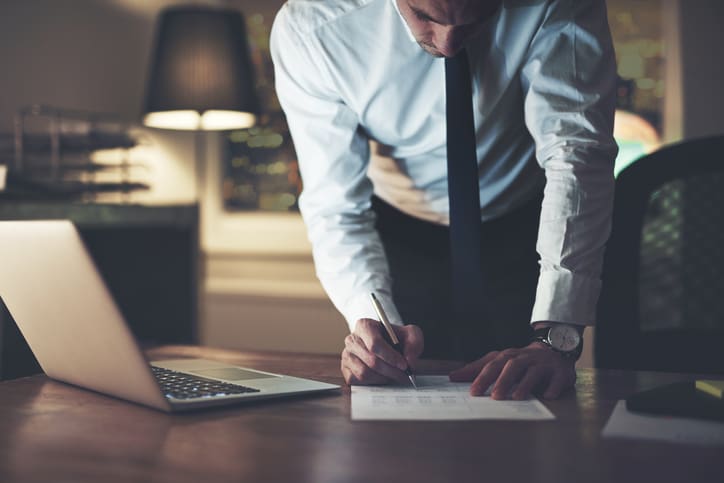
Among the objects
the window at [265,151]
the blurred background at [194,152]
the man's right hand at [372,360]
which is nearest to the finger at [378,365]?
the man's right hand at [372,360]

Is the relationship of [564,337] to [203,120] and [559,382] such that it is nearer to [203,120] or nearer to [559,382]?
[559,382]

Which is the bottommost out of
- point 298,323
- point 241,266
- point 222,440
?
point 298,323

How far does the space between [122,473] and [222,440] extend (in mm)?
122

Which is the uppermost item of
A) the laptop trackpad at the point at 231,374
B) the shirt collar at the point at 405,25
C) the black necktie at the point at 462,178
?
the shirt collar at the point at 405,25

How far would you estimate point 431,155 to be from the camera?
1618 mm

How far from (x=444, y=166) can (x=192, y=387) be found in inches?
31.9

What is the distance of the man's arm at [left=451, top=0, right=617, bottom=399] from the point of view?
1.22m

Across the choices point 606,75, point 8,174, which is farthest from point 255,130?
point 606,75

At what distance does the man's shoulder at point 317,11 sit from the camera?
1.40 metres

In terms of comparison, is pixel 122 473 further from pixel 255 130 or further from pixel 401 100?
pixel 255 130

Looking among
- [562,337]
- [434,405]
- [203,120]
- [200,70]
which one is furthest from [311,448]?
[203,120]

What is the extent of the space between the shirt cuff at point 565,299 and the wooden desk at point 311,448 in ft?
0.78

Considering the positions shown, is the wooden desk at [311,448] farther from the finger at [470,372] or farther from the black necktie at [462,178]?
the black necktie at [462,178]

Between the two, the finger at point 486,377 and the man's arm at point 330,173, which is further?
the man's arm at point 330,173
